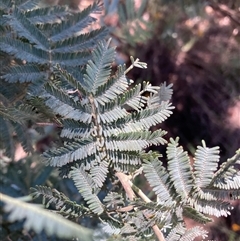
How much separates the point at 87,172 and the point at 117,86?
0.13 m

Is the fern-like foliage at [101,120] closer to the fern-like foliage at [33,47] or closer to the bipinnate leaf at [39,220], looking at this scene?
the fern-like foliage at [33,47]

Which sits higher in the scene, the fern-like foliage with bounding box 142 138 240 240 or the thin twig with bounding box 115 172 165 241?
the fern-like foliage with bounding box 142 138 240 240

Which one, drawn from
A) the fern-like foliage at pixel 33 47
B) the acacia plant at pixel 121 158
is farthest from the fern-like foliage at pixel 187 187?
the fern-like foliage at pixel 33 47

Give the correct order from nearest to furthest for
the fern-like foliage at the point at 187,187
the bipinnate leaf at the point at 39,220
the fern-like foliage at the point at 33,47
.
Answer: the bipinnate leaf at the point at 39,220
the fern-like foliage at the point at 187,187
the fern-like foliage at the point at 33,47

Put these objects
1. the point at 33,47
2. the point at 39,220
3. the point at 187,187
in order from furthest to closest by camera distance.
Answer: the point at 33,47 → the point at 187,187 → the point at 39,220

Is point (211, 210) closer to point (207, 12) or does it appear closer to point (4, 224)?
point (4, 224)

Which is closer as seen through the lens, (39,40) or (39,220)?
(39,220)

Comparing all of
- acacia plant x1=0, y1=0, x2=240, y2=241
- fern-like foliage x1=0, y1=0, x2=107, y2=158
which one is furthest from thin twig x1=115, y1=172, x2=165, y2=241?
fern-like foliage x1=0, y1=0, x2=107, y2=158

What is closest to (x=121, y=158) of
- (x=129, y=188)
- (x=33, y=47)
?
(x=129, y=188)

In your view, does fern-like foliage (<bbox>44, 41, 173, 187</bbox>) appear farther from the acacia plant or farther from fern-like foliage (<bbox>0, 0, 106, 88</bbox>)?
fern-like foliage (<bbox>0, 0, 106, 88</bbox>)

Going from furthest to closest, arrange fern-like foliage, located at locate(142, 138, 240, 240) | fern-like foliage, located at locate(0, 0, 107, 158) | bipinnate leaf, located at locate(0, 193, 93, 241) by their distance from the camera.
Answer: fern-like foliage, located at locate(0, 0, 107, 158)
fern-like foliage, located at locate(142, 138, 240, 240)
bipinnate leaf, located at locate(0, 193, 93, 241)

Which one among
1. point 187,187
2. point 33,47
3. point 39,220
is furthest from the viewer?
point 33,47

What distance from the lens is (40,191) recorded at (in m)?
0.58

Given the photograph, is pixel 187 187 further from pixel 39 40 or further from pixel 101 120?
pixel 39 40
